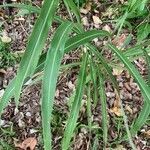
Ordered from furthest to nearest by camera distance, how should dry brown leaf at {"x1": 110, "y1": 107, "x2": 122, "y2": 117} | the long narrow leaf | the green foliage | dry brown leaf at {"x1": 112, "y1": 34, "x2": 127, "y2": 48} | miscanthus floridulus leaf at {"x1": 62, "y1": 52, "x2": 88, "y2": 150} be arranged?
1. dry brown leaf at {"x1": 112, "y1": 34, "x2": 127, "y2": 48}
2. the green foliage
3. dry brown leaf at {"x1": 110, "y1": 107, "x2": 122, "y2": 117}
4. miscanthus floridulus leaf at {"x1": 62, "y1": 52, "x2": 88, "y2": 150}
5. the long narrow leaf

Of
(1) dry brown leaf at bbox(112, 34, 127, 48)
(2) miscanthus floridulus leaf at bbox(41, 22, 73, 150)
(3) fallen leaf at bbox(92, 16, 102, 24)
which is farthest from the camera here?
(3) fallen leaf at bbox(92, 16, 102, 24)

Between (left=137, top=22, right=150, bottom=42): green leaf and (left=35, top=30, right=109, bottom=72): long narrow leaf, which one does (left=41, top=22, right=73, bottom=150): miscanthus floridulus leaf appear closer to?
(left=35, top=30, right=109, bottom=72): long narrow leaf

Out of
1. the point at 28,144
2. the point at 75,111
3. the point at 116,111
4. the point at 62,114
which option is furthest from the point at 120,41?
the point at 75,111

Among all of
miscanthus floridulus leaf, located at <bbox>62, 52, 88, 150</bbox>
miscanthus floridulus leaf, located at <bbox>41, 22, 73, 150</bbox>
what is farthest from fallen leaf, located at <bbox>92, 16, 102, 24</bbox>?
miscanthus floridulus leaf, located at <bbox>41, 22, 73, 150</bbox>

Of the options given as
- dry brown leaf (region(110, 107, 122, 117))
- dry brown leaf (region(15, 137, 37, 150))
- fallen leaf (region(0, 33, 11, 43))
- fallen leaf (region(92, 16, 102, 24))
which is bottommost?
dry brown leaf (region(15, 137, 37, 150))

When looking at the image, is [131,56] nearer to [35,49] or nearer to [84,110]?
[84,110]

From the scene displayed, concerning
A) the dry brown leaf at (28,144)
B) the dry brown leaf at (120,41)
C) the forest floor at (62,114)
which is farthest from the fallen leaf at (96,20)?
the dry brown leaf at (28,144)
